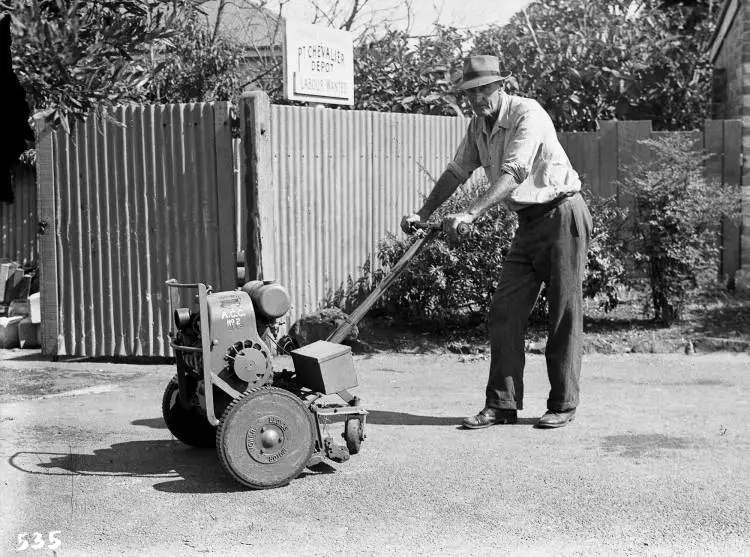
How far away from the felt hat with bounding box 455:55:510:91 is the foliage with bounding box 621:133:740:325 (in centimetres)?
311

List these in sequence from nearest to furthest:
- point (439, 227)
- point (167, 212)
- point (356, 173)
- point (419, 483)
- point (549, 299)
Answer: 1. point (419, 483)
2. point (439, 227)
3. point (549, 299)
4. point (167, 212)
5. point (356, 173)

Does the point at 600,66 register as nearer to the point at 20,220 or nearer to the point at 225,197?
the point at 225,197

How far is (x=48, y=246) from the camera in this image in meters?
8.74

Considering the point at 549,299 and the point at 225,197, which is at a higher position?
the point at 225,197

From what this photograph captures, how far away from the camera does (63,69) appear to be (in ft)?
16.9

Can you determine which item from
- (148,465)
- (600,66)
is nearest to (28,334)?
(148,465)

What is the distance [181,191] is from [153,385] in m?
1.61

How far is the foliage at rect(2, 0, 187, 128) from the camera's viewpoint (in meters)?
5.02

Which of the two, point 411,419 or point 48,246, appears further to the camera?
point 48,246

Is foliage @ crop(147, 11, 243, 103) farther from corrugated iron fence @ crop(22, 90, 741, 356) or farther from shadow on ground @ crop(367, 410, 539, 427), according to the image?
shadow on ground @ crop(367, 410, 539, 427)

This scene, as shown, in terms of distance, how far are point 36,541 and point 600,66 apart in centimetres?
1123

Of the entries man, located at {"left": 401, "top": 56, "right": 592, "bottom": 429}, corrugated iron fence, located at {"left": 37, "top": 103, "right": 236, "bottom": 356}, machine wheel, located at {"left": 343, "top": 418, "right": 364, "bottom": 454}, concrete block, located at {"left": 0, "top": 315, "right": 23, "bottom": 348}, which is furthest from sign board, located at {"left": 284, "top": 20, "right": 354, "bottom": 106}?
machine wheel, located at {"left": 343, "top": 418, "right": 364, "bottom": 454}

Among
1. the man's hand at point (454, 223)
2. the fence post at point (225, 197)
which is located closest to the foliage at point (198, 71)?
the fence post at point (225, 197)

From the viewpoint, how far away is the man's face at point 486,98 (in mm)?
6203
